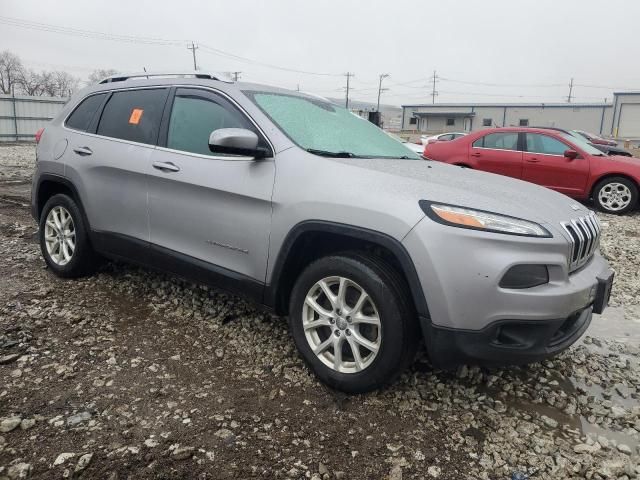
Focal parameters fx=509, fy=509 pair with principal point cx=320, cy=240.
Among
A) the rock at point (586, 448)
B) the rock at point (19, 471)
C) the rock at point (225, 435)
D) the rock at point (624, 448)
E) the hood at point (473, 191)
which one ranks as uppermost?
the hood at point (473, 191)

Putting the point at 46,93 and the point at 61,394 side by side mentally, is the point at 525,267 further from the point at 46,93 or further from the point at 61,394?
the point at 46,93

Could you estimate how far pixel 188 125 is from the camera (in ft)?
11.5

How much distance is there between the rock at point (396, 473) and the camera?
87.8 inches

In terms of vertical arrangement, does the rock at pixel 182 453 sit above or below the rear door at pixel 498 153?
below

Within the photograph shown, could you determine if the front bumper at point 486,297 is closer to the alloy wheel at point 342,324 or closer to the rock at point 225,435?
the alloy wheel at point 342,324

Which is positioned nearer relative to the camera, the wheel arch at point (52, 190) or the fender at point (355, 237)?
the fender at point (355, 237)

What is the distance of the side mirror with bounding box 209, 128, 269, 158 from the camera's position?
2.90m

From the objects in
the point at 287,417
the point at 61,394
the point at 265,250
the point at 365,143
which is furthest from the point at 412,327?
the point at 61,394

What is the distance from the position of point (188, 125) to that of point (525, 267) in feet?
7.80

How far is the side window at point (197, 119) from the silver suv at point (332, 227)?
0.01 meters

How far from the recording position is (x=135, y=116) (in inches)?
152

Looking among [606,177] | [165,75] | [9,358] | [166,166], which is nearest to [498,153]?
[606,177]

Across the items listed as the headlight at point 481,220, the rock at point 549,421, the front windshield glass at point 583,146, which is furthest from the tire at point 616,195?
the headlight at point 481,220

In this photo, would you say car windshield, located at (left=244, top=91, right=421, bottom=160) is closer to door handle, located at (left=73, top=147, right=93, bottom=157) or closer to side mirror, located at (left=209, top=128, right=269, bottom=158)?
side mirror, located at (left=209, top=128, right=269, bottom=158)
